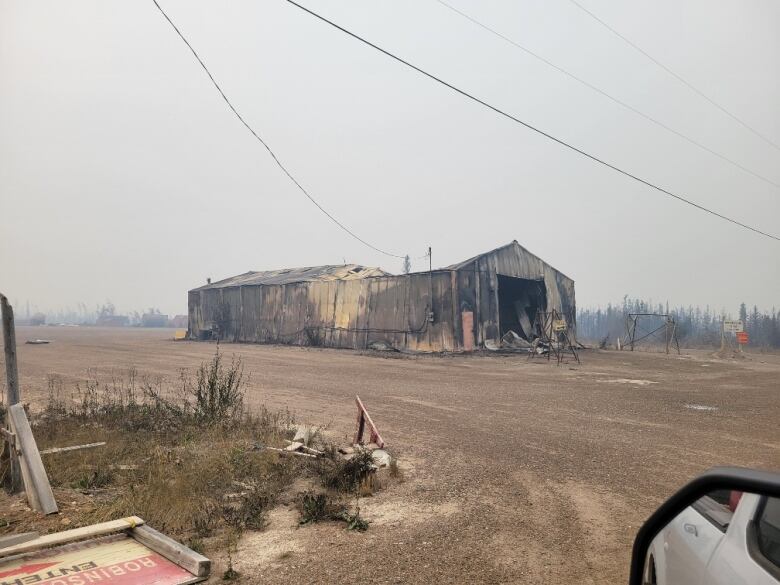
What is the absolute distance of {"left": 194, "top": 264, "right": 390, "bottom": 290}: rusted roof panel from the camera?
3558 centimetres

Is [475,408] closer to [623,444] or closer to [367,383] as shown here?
[623,444]

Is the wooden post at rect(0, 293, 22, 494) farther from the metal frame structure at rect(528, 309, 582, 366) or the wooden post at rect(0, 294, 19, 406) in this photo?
the metal frame structure at rect(528, 309, 582, 366)

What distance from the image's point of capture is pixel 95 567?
3.94 meters

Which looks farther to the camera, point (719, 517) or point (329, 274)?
point (329, 274)

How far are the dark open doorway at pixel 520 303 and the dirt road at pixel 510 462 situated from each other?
43.9 feet

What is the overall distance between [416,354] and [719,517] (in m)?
23.9

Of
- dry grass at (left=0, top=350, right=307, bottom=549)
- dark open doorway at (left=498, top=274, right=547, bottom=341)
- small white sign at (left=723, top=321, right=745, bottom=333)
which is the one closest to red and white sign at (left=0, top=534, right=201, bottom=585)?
dry grass at (left=0, top=350, right=307, bottom=549)

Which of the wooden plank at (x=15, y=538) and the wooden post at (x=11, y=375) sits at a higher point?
the wooden post at (x=11, y=375)

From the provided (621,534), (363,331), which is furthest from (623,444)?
(363,331)

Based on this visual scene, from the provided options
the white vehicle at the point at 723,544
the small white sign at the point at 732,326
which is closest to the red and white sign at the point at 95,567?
the white vehicle at the point at 723,544

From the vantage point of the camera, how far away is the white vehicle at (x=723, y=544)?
1.31m

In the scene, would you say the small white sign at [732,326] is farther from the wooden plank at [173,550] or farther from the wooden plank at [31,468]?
the wooden plank at [31,468]

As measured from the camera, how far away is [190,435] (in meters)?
7.68

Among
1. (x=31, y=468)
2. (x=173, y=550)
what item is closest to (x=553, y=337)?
(x=31, y=468)
